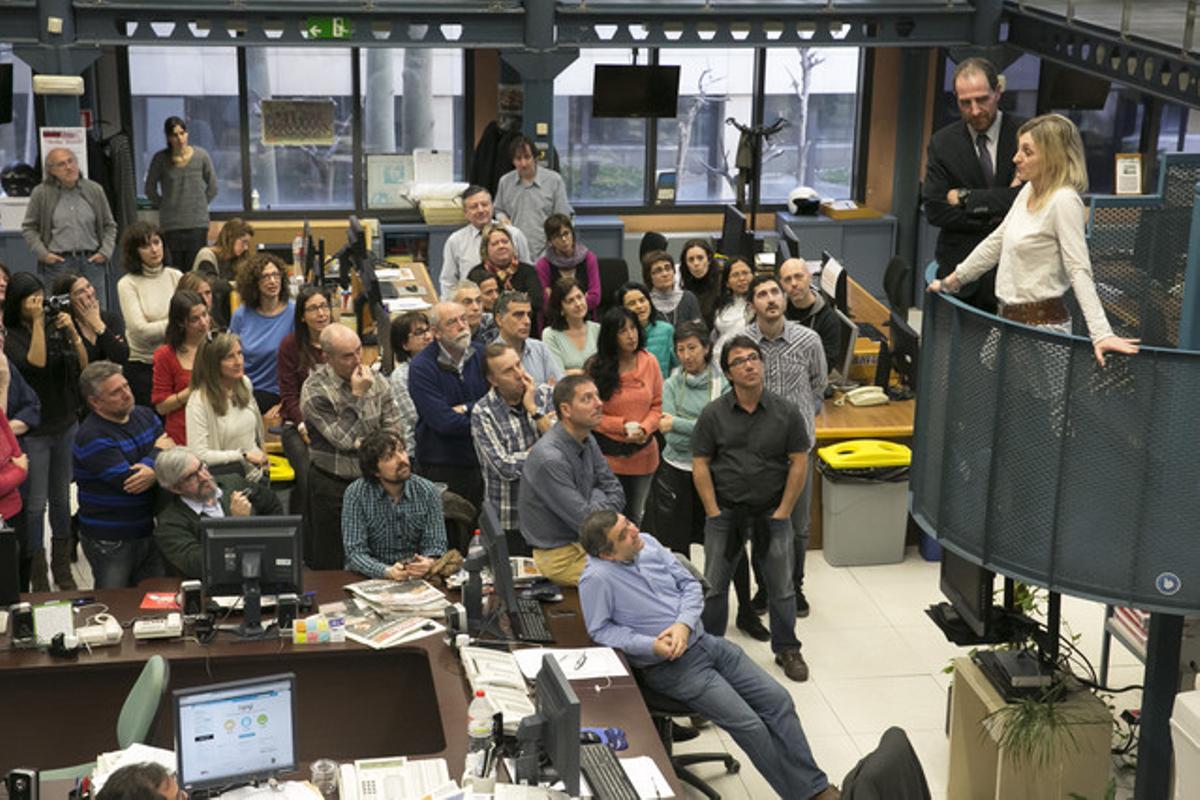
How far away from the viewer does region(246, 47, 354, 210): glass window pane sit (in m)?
15.8

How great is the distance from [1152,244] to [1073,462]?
74.3 inches

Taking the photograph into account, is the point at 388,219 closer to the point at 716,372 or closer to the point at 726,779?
the point at 716,372

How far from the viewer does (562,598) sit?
23.7ft

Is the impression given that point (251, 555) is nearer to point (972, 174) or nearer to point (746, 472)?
point (746, 472)

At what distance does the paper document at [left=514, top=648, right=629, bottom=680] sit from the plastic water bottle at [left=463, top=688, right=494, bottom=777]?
413 millimetres

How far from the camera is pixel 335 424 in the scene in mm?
7988

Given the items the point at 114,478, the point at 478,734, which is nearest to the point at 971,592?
the point at 478,734

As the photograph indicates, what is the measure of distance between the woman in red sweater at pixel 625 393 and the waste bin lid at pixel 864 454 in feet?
4.70

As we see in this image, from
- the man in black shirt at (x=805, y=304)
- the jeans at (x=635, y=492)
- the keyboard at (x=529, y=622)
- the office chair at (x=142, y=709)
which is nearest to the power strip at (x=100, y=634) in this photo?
the office chair at (x=142, y=709)

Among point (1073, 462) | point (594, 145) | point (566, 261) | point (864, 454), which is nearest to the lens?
point (1073, 462)

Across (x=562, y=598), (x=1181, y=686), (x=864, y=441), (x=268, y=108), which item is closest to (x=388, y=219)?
(x=268, y=108)

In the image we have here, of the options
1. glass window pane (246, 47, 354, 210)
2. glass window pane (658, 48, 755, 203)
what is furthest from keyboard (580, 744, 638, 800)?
glass window pane (658, 48, 755, 203)

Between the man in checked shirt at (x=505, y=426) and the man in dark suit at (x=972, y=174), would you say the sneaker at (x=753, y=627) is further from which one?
the man in dark suit at (x=972, y=174)

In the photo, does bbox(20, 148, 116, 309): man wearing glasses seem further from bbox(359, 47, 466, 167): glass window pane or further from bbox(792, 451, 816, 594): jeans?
bbox(792, 451, 816, 594): jeans
